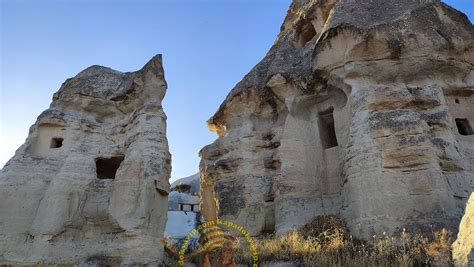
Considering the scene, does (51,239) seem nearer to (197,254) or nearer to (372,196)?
(197,254)

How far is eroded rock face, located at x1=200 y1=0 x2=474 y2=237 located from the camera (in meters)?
7.79

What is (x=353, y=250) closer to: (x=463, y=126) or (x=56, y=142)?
(x=463, y=126)

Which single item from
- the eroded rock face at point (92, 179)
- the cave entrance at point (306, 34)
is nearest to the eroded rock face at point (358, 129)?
the cave entrance at point (306, 34)

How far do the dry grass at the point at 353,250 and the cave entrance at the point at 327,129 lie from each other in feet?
9.53

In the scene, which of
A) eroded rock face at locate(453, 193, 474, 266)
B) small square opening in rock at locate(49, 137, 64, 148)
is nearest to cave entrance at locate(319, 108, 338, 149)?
eroded rock face at locate(453, 193, 474, 266)

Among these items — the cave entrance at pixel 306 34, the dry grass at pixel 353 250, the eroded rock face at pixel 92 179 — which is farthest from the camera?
the cave entrance at pixel 306 34

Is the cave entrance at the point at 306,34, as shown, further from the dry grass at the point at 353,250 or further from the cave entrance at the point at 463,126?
the dry grass at the point at 353,250

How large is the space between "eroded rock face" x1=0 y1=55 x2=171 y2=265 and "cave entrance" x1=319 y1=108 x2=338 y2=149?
4.63 meters

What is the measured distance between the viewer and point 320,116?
36.8 ft

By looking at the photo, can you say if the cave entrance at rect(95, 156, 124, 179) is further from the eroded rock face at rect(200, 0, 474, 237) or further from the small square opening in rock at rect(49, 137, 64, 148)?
the eroded rock face at rect(200, 0, 474, 237)

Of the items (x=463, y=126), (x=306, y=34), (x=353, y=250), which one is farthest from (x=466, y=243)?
(x=306, y=34)

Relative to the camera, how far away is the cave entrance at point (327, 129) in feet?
35.7

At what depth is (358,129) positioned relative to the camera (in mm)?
8641

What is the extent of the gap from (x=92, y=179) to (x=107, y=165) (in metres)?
1.03
